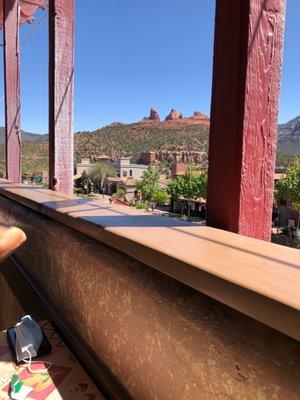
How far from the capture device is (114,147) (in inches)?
2682

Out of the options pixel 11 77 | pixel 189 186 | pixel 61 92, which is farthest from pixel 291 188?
pixel 61 92

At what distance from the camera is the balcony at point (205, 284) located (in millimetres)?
571

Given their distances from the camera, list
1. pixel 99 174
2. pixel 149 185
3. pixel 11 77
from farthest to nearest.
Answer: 1. pixel 99 174
2. pixel 149 185
3. pixel 11 77

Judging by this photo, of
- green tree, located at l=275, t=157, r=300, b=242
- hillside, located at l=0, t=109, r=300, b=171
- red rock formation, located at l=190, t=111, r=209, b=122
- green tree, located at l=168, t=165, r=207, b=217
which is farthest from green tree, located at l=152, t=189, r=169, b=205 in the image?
red rock formation, located at l=190, t=111, r=209, b=122

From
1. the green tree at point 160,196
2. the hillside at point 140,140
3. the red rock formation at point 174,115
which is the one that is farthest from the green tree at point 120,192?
the red rock formation at point 174,115

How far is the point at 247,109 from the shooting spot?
3.02 feet

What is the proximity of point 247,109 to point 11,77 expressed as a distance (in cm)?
364

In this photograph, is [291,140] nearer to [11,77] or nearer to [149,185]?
[149,185]

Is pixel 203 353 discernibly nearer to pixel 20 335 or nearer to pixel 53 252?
pixel 20 335

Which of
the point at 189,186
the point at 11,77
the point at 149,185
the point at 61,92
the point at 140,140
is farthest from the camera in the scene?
the point at 140,140

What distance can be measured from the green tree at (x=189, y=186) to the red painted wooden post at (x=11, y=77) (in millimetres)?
38115

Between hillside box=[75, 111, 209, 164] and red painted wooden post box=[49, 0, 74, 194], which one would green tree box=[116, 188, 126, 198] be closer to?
hillside box=[75, 111, 209, 164]

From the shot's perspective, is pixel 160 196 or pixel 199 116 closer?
pixel 160 196

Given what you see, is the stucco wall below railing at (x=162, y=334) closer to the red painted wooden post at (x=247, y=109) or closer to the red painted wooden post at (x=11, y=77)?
the red painted wooden post at (x=247, y=109)
